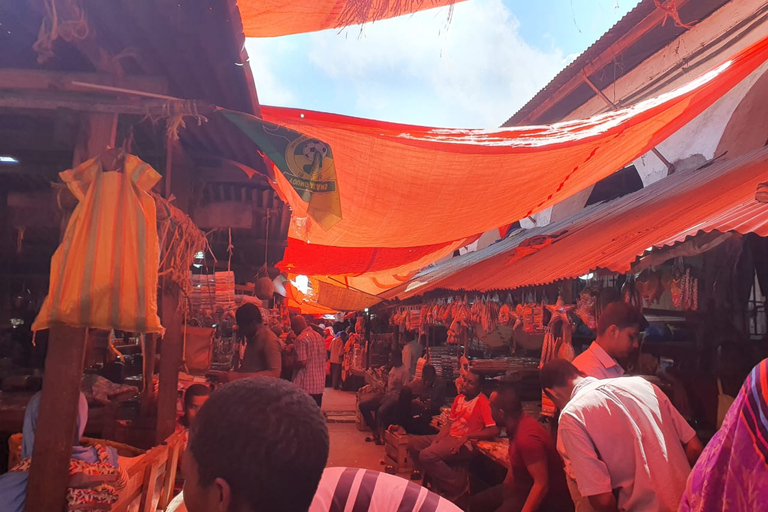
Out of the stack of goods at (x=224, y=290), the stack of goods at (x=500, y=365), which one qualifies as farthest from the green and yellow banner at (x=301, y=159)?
the stack of goods at (x=500, y=365)

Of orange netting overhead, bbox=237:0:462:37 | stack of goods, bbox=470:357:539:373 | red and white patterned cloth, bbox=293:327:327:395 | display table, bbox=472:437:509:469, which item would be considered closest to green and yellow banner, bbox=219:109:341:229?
orange netting overhead, bbox=237:0:462:37

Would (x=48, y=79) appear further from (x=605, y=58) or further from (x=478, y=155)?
(x=605, y=58)

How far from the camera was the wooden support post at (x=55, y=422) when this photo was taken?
238cm

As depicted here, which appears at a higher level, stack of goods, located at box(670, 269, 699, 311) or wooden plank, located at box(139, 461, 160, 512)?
stack of goods, located at box(670, 269, 699, 311)

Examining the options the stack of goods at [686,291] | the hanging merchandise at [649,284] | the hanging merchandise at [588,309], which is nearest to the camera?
the stack of goods at [686,291]

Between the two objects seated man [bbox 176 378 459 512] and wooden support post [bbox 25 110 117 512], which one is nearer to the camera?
seated man [bbox 176 378 459 512]

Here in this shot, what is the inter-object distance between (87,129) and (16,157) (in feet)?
6.13

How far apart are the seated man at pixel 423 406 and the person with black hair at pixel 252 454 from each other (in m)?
7.03

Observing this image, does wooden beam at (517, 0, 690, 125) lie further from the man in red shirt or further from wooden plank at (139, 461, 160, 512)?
wooden plank at (139, 461, 160, 512)

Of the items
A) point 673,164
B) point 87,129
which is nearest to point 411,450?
point 673,164

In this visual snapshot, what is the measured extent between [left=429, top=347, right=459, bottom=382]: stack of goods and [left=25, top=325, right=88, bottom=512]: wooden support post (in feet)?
23.8

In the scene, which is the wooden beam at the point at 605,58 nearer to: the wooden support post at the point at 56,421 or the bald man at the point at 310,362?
the bald man at the point at 310,362

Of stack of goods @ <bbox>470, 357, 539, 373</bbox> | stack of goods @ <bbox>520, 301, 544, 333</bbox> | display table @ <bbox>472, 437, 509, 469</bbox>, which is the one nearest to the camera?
stack of goods @ <bbox>520, 301, 544, 333</bbox>

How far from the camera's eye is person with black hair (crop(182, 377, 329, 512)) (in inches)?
38.4
